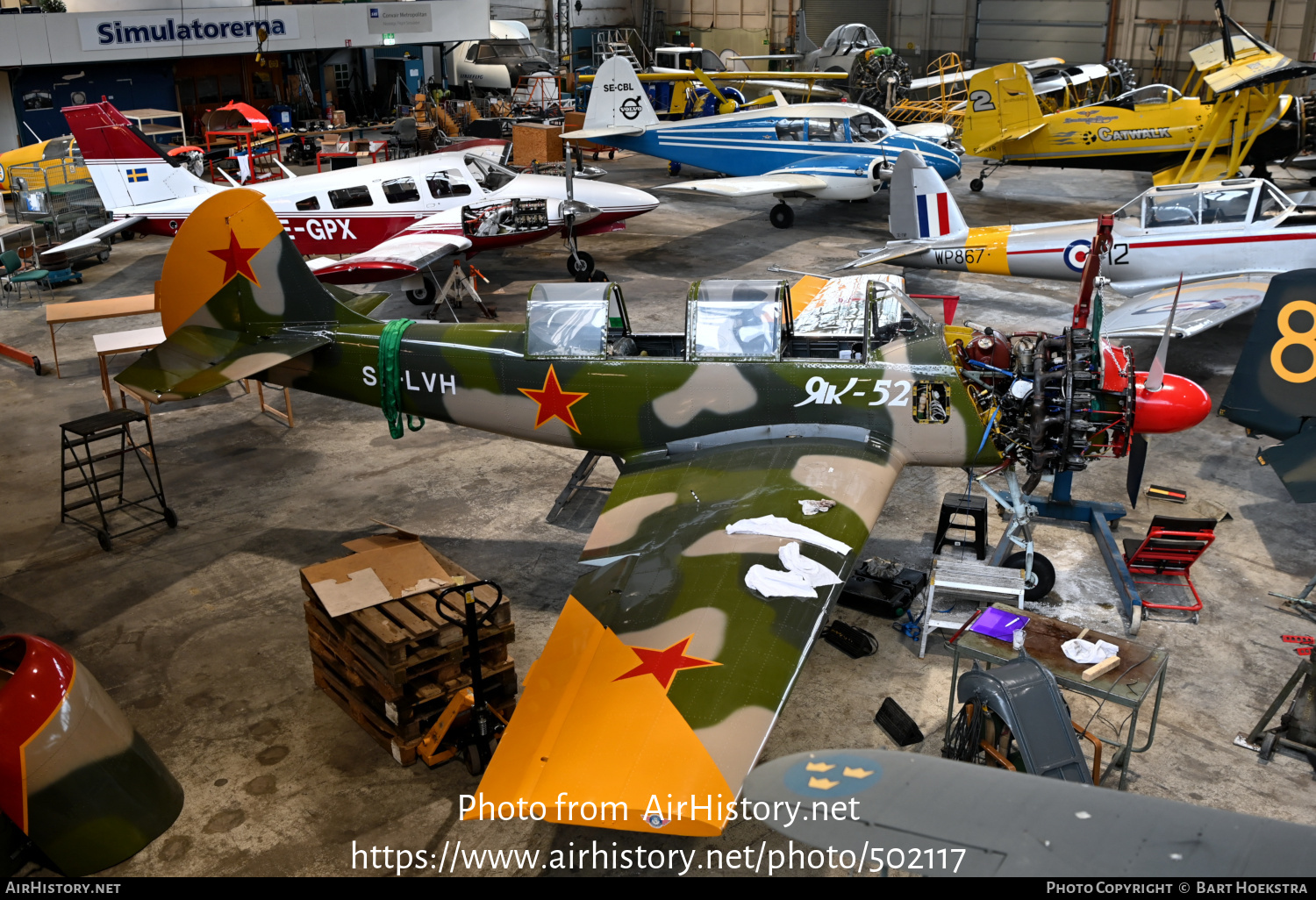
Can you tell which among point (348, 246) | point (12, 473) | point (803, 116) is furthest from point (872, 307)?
point (803, 116)

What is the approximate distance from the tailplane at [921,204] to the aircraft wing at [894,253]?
0.18 m

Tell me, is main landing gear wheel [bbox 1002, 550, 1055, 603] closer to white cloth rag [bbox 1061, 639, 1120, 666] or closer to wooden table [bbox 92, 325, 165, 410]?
white cloth rag [bbox 1061, 639, 1120, 666]

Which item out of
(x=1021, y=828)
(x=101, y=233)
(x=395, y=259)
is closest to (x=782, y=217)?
(x=395, y=259)

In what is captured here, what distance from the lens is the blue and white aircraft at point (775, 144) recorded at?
2036 cm

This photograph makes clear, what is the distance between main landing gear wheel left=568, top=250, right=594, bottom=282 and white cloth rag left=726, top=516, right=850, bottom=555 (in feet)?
36.8

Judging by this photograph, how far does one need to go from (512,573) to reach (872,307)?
380 cm

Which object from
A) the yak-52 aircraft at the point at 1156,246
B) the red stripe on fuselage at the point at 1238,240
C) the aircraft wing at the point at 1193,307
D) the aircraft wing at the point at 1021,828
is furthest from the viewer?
the red stripe on fuselage at the point at 1238,240

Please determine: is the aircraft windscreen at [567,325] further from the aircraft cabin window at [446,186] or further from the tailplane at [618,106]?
the tailplane at [618,106]

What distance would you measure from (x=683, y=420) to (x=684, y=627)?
2816 mm

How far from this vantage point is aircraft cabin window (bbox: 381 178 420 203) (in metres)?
16.6

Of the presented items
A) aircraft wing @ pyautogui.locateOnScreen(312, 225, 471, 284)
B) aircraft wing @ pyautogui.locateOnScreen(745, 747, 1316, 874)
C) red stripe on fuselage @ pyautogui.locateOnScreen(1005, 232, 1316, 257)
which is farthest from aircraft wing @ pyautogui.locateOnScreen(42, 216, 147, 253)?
aircraft wing @ pyautogui.locateOnScreen(745, 747, 1316, 874)

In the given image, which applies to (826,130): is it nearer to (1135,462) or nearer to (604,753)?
(1135,462)

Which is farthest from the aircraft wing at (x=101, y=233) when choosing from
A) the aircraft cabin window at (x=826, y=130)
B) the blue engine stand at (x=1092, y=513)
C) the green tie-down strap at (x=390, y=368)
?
the blue engine stand at (x=1092, y=513)

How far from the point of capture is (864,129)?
20.7m
